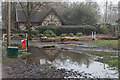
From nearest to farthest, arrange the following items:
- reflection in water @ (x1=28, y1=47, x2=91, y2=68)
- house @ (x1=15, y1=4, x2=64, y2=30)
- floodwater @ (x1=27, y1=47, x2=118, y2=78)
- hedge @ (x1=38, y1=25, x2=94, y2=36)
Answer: floodwater @ (x1=27, y1=47, x2=118, y2=78) < reflection in water @ (x1=28, y1=47, x2=91, y2=68) < hedge @ (x1=38, y1=25, x2=94, y2=36) < house @ (x1=15, y1=4, x2=64, y2=30)

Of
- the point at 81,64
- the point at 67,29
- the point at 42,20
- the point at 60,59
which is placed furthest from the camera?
the point at 42,20

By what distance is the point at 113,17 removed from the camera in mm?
65750

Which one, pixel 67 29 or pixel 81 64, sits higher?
pixel 67 29

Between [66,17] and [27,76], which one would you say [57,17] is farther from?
[27,76]

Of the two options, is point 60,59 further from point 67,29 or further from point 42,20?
point 42,20

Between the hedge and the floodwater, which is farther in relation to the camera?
the hedge

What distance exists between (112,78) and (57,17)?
106 ft

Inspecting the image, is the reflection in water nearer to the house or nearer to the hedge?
the hedge

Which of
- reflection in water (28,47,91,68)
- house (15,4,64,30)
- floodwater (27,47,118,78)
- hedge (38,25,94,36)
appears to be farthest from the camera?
house (15,4,64,30)

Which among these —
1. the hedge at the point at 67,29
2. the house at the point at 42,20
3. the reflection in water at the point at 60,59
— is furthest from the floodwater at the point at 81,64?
the house at the point at 42,20

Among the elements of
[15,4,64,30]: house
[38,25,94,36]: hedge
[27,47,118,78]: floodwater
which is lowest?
[27,47,118,78]: floodwater

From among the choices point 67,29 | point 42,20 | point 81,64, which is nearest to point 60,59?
point 81,64

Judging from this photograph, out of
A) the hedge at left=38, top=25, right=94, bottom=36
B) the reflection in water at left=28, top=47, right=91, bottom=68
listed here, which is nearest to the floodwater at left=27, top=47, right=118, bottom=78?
the reflection in water at left=28, top=47, right=91, bottom=68

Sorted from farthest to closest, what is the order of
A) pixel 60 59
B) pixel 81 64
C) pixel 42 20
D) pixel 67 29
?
1. pixel 42 20
2. pixel 67 29
3. pixel 60 59
4. pixel 81 64
